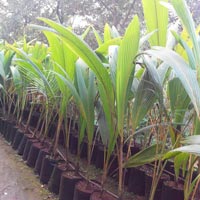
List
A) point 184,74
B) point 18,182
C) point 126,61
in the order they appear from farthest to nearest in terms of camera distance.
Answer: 1. point 18,182
2. point 126,61
3. point 184,74

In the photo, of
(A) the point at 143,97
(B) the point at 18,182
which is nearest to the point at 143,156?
(A) the point at 143,97

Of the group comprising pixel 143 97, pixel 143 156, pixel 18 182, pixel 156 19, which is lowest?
pixel 18 182

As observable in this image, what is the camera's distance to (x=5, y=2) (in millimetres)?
7020

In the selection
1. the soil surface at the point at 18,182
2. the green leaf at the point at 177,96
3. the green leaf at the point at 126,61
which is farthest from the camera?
the soil surface at the point at 18,182

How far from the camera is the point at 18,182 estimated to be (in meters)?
1.50

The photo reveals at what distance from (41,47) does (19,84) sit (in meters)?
0.29

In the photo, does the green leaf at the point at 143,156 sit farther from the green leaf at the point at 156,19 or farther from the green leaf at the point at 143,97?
the green leaf at the point at 156,19

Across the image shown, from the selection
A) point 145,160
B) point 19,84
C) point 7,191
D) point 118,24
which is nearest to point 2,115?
point 19,84

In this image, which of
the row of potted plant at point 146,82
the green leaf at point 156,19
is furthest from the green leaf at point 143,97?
the green leaf at point 156,19

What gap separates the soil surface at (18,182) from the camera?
1.34 meters

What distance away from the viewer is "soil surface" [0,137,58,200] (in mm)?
1338

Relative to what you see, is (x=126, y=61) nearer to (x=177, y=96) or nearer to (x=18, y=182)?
(x=177, y=96)

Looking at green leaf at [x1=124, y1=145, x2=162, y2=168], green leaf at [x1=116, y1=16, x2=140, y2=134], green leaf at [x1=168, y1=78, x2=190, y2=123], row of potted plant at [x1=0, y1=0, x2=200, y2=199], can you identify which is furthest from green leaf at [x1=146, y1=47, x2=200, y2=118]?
green leaf at [x1=124, y1=145, x2=162, y2=168]

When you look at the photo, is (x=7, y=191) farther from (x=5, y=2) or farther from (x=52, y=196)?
(x=5, y=2)
